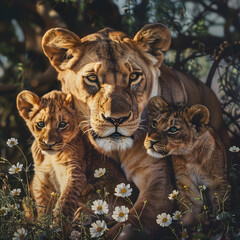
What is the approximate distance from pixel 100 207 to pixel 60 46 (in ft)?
3.92

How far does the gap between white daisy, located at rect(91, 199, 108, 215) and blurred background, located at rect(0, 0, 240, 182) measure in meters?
0.88

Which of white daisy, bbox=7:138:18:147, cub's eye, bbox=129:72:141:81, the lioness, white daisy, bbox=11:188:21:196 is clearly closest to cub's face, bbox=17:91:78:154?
the lioness

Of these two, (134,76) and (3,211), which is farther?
(134,76)

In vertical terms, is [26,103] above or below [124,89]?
below

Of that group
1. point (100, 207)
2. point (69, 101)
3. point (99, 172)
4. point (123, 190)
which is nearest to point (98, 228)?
point (100, 207)

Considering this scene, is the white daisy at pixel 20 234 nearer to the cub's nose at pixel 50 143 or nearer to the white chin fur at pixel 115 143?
the cub's nose at pixel 50 143

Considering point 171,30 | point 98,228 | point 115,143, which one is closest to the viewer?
point 98,228

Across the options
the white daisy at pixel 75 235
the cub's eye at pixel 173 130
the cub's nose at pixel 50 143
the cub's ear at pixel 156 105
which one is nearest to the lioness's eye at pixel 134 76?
the cub's ear at pixel 156 105

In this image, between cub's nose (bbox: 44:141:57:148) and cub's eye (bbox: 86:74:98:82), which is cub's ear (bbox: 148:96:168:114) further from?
cub's nose (bbox: 44:141:57:148)

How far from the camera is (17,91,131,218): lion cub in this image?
293 cm

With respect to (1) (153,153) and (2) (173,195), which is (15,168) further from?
(2) (173,195)

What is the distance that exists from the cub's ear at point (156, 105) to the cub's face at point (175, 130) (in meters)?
0.03

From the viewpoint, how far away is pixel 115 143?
2.85 metres

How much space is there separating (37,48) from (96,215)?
1.42 m
